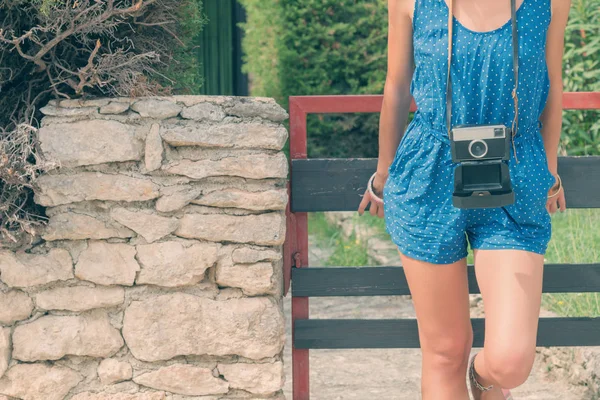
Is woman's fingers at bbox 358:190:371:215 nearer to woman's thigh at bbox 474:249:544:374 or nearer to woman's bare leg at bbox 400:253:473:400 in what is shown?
woman's bare leg at bbox 400:253:473:400

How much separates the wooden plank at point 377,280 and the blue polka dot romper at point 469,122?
78cm

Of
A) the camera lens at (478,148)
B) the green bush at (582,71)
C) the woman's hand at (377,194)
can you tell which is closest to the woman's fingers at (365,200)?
the woman's hand at (377,194)

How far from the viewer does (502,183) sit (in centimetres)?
234

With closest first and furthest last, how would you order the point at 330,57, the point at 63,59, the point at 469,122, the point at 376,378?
1. the point at 469,122
2. the point at 63,59
3. the point at 376,378
4. the point at 330,57

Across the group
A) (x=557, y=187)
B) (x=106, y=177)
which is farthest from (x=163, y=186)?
(x=557, y=187)

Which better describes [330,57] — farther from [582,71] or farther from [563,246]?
[563,246]

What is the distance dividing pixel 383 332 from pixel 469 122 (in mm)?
1212

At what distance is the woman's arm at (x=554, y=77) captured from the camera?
245 centimetres

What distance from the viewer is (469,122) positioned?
2.44 meters

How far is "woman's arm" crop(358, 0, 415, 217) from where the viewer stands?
258cm

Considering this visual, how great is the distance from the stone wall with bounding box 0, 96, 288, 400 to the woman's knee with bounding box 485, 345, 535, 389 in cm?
86

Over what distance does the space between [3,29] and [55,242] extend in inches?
29.9

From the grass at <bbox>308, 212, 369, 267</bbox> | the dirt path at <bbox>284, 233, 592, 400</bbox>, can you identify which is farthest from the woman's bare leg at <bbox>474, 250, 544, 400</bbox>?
the grass at <bbox>308, 212, 369, 267</bbox>

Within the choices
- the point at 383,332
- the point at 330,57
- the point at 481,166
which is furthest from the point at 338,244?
the point at 481,166
